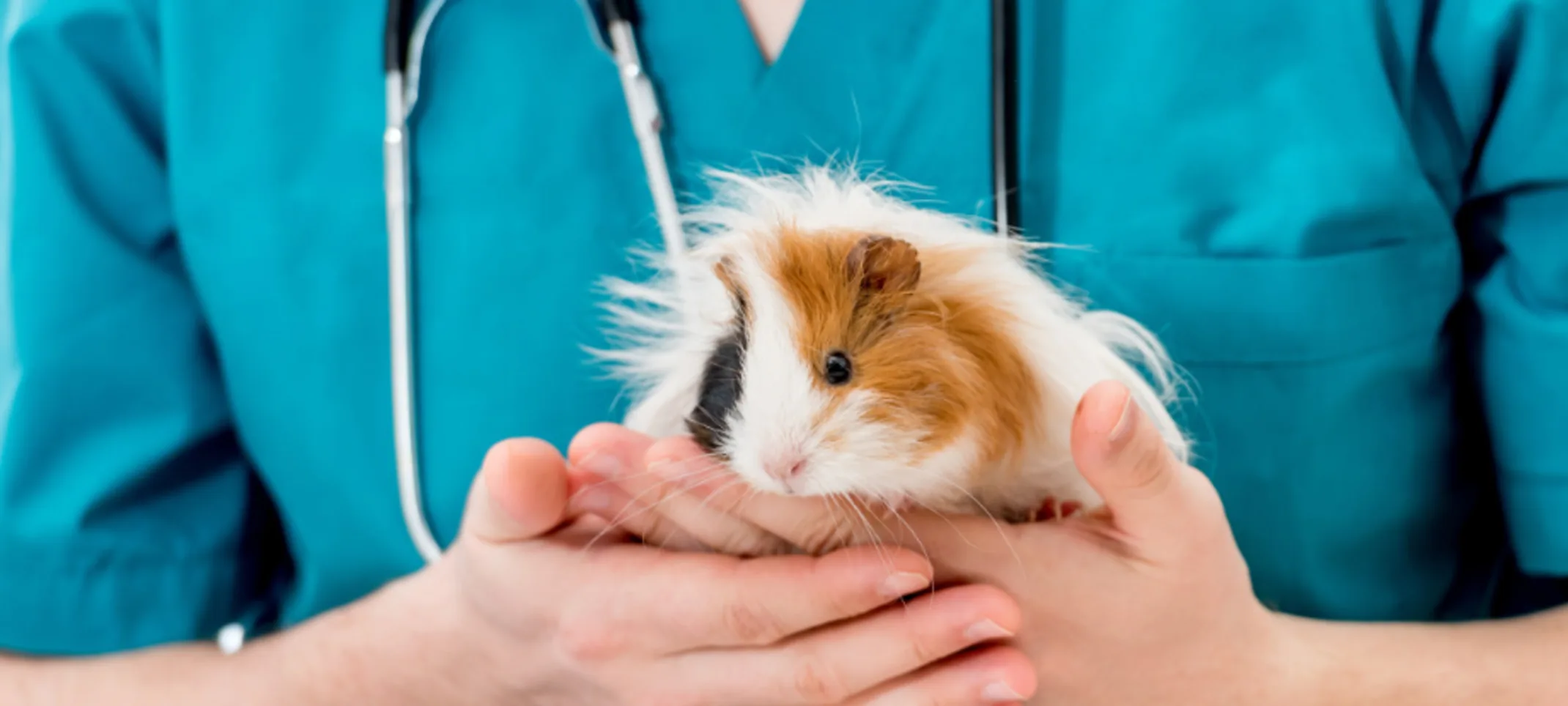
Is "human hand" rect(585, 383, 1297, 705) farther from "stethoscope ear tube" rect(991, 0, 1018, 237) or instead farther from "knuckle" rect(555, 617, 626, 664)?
"stethoscope ear tube" rect(991, 0, 1018, 237)

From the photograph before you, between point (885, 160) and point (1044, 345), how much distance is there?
31cm

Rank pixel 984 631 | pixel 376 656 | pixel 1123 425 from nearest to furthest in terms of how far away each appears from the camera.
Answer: pixel 1123 425, pixel 984 631, pixel 376 656

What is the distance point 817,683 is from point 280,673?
650mm

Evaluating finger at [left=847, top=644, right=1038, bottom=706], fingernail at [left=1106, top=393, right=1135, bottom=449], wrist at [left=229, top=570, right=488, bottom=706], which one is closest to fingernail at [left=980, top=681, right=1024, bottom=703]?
finger at [left=847, top=644, right=1038, bottom=706]

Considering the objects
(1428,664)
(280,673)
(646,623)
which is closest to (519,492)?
(646,623)

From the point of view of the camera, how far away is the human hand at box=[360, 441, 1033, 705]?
691mm

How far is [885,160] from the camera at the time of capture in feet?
3.09

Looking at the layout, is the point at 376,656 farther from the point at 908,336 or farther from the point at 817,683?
the point at 908,336

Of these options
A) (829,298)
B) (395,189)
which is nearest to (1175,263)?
(829,298)

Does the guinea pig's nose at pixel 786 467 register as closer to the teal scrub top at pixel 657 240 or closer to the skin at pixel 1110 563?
the skin at pixel 1110 563

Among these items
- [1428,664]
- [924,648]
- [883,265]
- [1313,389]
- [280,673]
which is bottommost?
[280,673]

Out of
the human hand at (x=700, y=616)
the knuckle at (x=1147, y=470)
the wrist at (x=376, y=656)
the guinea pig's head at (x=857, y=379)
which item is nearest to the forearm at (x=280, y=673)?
the wrist at (x=376, y=656)

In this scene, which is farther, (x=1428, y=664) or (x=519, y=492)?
(x=1428, y=664)

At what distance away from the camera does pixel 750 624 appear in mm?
723
